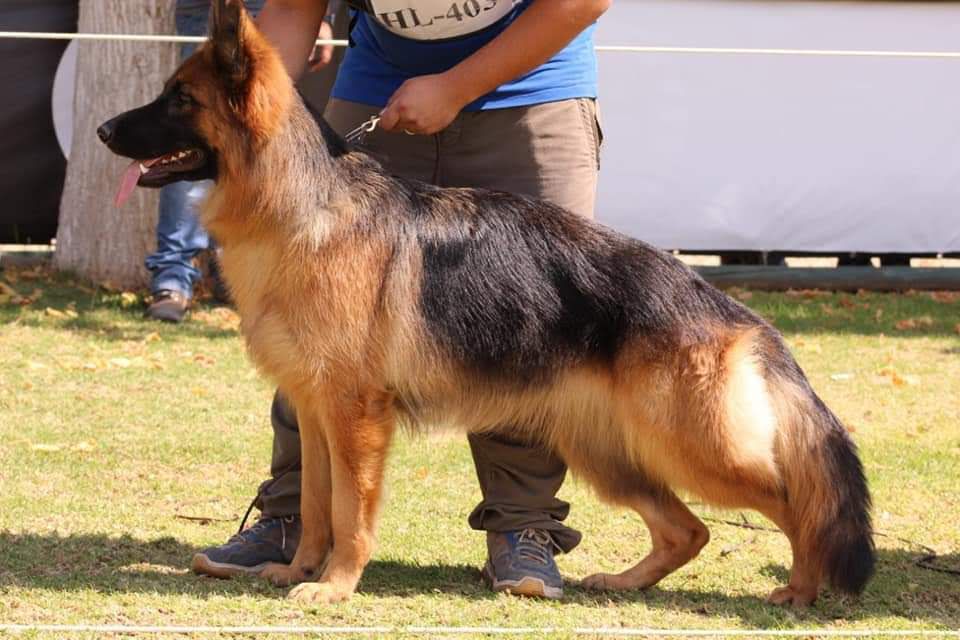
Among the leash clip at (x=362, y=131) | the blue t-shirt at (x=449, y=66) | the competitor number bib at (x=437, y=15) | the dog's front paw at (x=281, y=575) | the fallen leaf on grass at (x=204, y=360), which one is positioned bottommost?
the fallen leaf on grass at (x=204, y=360)

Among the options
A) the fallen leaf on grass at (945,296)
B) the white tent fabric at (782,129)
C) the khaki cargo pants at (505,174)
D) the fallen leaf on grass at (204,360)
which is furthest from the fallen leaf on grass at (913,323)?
the khaki cargo pants at (505,174)

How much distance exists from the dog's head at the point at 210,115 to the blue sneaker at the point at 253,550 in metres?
1.31

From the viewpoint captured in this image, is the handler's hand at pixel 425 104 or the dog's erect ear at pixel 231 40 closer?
the dog's erect ear at pixel 231 40

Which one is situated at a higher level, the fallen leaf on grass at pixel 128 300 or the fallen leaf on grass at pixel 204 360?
the fallen leaf on grass at pixel 204 360

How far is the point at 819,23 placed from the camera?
1112 centimetres

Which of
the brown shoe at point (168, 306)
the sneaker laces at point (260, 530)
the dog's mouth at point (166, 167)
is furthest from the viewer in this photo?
the brown shoe at point (168, 306)

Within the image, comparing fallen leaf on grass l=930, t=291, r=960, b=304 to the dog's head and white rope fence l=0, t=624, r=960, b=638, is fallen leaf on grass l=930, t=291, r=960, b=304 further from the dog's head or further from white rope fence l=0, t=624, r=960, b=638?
the dog's head

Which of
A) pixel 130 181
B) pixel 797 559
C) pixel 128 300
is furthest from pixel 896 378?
pixel 130 181

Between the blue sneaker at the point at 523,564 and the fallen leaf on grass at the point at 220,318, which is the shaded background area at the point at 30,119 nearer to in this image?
the fallen leaf on grass at the point at 220,318

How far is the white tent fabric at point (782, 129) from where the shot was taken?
11125 millimetres

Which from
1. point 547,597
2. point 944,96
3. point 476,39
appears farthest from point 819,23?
point 547,597

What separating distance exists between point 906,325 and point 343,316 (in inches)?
261

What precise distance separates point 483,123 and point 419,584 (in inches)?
Result: 64.1

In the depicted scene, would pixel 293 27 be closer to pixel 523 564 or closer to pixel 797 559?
pixel 523 564
